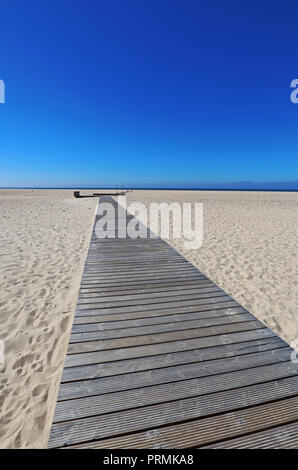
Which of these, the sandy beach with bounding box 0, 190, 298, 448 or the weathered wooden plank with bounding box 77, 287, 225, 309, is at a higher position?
the weathered wooden plank with bounding box 77, 287, 225, 309

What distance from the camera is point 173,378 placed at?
1799 millimetres

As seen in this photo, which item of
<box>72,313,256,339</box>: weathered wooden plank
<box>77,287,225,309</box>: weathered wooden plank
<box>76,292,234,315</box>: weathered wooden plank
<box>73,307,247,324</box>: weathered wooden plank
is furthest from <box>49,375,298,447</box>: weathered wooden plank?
<box>77,287,225,309</box>: weathered wooden plank

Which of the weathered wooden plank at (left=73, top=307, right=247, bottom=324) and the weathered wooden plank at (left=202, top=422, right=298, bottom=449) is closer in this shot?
the weathered wooden plank at (left=202, top=422, right=298, bottom=449)

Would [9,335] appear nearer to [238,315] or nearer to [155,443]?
[155,443]

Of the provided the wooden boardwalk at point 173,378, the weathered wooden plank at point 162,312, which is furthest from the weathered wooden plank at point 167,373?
the weathered wooden plank at point 162,312

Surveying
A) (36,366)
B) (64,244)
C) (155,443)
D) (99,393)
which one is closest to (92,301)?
(36,366)

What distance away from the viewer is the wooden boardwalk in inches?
55.3

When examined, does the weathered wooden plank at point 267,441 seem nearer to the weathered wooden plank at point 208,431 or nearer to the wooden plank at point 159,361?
the weathered wooden plank at point 208,431

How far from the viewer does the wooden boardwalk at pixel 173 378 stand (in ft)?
4.61

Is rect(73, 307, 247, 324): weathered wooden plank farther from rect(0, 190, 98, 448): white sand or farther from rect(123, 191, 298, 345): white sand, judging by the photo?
rect(123, 191, 298, 345): white sand

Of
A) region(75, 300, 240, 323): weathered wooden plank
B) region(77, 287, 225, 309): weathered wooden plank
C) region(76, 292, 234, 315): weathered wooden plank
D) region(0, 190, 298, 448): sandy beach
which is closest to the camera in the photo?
region(0, 190, 298, 448): sandy beach

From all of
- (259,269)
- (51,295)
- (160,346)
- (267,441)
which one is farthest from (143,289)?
(259,269)

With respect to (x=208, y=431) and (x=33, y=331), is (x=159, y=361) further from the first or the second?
(x=33, y=331)

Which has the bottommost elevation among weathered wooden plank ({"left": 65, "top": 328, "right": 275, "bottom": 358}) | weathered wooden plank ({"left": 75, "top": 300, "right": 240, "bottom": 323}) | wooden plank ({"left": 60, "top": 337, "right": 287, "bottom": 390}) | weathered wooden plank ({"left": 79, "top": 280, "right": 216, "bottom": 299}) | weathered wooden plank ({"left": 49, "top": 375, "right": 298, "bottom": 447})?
weathered wooden plank ({"left": 49, "top": 375, "right": 298, "bottom": 447})
